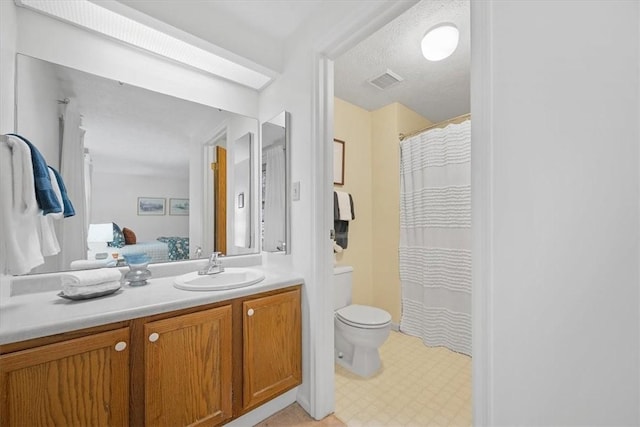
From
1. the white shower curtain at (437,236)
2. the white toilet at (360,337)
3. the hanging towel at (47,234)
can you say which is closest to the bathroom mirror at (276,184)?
the white toilet at (360,337)

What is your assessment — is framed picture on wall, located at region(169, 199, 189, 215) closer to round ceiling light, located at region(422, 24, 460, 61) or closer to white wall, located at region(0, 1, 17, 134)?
white wall, located at region(0, 1, 17, 134)

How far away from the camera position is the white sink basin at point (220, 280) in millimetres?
1262

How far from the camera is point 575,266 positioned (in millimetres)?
684

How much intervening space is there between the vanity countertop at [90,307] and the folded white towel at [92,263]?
14cm

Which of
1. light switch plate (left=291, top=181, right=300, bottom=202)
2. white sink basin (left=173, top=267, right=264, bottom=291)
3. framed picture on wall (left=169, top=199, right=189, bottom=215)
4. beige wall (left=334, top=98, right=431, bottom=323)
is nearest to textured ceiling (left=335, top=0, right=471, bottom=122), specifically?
beige wall (left=334, top=98, right=431, bottom=323)

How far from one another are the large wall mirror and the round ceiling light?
1299 millimetres

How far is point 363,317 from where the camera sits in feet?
6.35

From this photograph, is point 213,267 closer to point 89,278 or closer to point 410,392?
point 89,278

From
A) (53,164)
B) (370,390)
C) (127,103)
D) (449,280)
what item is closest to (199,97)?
(127,103)

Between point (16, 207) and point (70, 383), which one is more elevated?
point (16, 207)

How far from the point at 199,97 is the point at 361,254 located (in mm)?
2019

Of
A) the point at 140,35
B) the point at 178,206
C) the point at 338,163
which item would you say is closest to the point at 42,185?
the point at 178,206

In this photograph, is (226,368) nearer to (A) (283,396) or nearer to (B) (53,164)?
(A) (283,396)

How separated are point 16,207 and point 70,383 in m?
0.64
